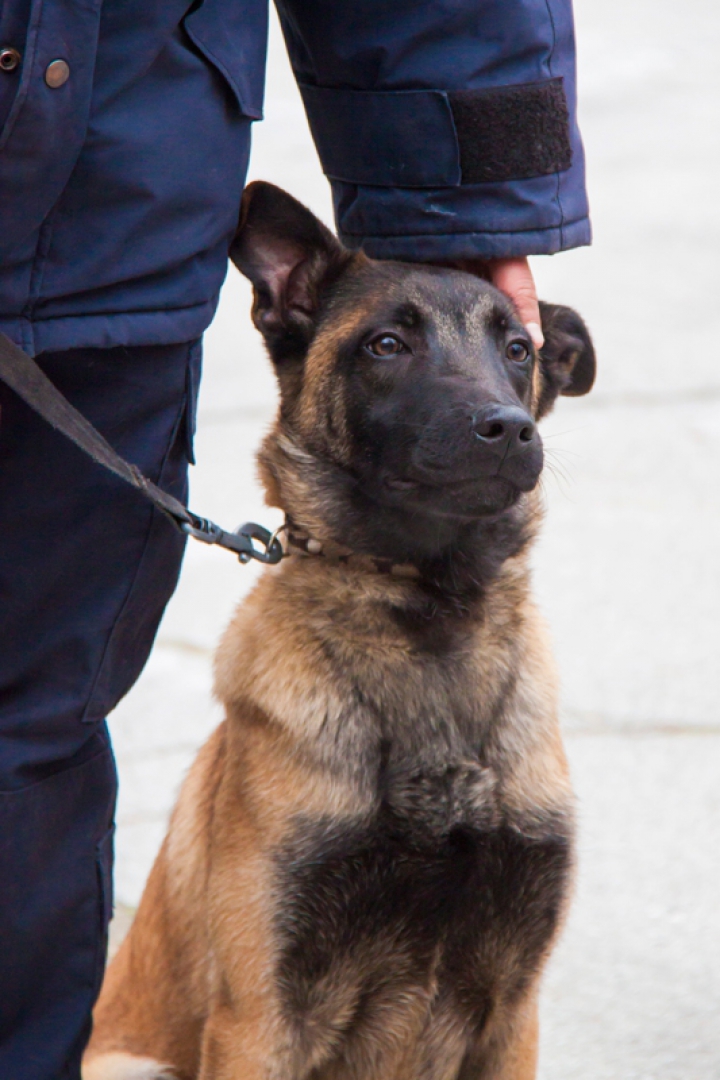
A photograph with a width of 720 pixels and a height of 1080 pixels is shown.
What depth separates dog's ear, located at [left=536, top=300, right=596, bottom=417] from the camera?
7.60 ft

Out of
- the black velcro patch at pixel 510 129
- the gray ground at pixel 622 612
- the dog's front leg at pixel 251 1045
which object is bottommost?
the gray ground at pixel 622 612

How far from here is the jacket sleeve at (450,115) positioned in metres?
1.88

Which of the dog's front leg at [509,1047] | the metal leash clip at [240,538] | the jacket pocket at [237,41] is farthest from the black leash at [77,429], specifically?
the dog's front leg at [509,1047]

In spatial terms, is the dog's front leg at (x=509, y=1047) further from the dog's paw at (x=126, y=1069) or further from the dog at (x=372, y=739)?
the dog's paw at (x=126, y=1069)

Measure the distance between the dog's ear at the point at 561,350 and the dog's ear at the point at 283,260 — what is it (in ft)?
1.29

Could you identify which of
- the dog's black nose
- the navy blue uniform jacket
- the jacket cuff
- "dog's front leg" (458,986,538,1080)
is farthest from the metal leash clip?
"dog's front leg" (458,986,538,1080)

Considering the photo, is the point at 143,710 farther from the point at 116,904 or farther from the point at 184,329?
the point at 184,329

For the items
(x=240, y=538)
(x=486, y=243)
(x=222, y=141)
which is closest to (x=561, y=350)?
(x=486, y=243)

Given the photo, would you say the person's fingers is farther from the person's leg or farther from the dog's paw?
the dog's paw

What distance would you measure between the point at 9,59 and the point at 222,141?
1.16ft

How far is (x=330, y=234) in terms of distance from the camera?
214 cm

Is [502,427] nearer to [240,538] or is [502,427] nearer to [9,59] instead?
[240,538]

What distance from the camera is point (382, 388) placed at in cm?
204

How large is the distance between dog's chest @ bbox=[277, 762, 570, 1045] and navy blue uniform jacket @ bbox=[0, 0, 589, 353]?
2.42 ft
